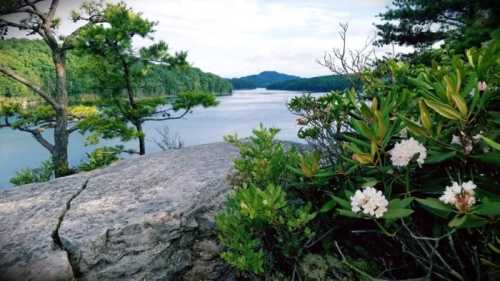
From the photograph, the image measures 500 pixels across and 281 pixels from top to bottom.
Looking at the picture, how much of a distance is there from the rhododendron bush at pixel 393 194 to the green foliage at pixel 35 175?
421 inches

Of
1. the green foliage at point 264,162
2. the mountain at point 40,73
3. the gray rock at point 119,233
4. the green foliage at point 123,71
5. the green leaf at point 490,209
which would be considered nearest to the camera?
the green leaf at point 490,209

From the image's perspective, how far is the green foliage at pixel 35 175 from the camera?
11.0 m

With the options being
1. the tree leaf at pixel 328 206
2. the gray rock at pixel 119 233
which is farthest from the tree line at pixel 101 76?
the tree leaf at pixel 328 206

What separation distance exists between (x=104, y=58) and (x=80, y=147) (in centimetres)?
2087

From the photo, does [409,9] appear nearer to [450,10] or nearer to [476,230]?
[450,10]

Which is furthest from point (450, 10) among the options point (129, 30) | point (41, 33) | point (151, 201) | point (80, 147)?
point (80, 147)

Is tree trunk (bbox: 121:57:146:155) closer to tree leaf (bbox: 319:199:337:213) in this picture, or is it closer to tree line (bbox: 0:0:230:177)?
tree line (bbox: 0:0:230:177)

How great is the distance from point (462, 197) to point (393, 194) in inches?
19.4

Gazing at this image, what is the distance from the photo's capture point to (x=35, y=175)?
1172 cm

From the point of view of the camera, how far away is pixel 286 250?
1.79 m

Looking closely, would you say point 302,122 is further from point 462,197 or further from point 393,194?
point 462,197

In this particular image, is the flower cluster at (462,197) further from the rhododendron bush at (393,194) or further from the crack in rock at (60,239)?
the crack in rock at (60,239)

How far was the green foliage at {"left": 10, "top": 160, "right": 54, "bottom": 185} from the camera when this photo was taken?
11023 mm

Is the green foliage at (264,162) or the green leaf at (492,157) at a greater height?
the green leaf at (492,157)
